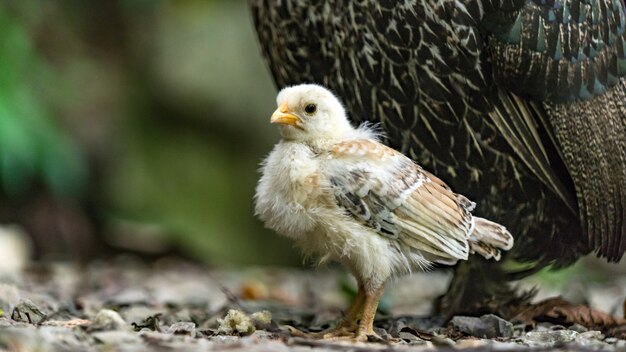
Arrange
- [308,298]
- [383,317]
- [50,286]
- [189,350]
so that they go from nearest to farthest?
[189,350]
[383,317]
[50,286]
[308,298]

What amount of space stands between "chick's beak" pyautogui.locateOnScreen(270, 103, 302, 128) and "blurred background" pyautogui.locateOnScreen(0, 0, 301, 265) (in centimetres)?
445

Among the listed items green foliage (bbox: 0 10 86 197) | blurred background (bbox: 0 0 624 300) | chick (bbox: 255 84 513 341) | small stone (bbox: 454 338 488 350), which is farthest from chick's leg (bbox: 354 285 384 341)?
blurred background (bbox: 0 0 624 300)

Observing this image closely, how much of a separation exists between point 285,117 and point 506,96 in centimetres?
87

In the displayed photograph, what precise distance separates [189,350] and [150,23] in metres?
5.82

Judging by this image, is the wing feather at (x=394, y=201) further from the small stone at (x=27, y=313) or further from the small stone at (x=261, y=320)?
the small stone at (x=27, y=313)

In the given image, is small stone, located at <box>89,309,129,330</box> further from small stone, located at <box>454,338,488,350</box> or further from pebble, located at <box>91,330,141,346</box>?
small stone, located at <box>454,338,488,350</box>

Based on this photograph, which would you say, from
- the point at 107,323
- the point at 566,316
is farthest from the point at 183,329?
the point at 566,316

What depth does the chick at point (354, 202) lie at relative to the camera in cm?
320

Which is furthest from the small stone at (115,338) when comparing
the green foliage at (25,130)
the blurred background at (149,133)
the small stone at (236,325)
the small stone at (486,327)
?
the blurred background at (149,133)

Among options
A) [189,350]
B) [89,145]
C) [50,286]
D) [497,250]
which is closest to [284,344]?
[189,350]

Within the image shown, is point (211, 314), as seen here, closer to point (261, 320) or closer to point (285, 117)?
point (261, 320)

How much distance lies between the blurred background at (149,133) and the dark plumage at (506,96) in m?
3.82

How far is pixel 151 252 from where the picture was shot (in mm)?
7668

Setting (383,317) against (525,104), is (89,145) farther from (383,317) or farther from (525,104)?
(525,104)
